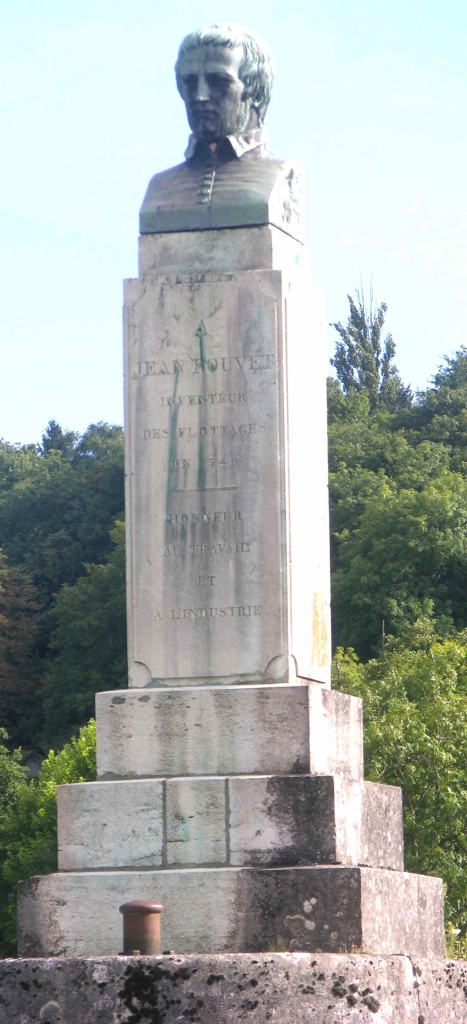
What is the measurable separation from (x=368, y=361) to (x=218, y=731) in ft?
253

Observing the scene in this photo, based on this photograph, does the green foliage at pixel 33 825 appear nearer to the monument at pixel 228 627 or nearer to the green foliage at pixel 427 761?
the green foliage at pixel 427 761

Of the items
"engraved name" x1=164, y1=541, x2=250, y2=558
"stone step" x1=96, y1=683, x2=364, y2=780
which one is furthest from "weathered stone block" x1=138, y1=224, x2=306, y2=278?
"stone step" x1=96, y1=683, x2=364, y2=780

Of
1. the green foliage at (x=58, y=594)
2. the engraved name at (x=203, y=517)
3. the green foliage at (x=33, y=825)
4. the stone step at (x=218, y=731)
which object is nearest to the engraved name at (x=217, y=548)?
the engraved name at (x=203, y=517)

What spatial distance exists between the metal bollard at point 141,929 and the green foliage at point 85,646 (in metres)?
46.9

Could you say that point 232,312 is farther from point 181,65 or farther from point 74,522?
point 74,522

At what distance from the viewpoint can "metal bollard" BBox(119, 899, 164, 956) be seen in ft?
36.2

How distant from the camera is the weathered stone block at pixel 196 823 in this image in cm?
1212

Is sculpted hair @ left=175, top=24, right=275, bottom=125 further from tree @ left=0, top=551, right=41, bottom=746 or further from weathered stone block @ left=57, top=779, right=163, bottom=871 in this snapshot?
tree @ left=0, top=551, right=41, bottom=746

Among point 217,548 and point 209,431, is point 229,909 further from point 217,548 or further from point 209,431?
point 209,431

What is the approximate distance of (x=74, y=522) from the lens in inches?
2884

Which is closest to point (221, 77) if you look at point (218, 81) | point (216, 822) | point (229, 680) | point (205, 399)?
point (218, 81)

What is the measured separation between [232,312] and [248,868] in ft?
11.6

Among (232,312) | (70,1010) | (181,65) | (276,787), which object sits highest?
(181,65)

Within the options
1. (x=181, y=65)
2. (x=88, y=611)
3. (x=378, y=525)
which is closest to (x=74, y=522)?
(x=88, y=611)
